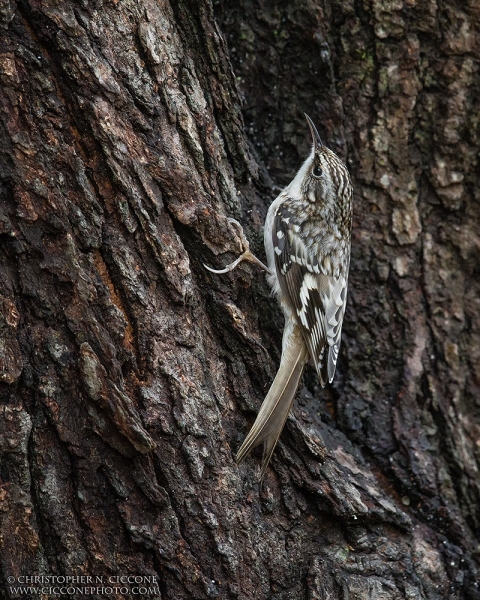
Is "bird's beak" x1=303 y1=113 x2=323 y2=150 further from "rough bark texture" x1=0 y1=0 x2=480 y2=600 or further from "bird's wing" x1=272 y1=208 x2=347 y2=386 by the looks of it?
"bird's wing" x1=272 y1=208 x2=347 y2=386

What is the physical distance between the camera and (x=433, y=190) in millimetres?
2949

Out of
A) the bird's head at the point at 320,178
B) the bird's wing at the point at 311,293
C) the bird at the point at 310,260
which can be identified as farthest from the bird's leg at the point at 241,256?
the bird's head at the point at 320,178

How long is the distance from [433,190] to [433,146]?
19cm

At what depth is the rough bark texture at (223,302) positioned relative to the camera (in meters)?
2.02

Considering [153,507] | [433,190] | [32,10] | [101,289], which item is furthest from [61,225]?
[433,190]

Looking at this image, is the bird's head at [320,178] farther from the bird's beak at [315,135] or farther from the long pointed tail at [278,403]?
the long pointed tail at [278,403]

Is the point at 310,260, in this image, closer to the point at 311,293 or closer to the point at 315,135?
the point at 311,293

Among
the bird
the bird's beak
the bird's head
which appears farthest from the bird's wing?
the bird's beak

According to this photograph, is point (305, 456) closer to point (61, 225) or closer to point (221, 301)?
point (221, 301)

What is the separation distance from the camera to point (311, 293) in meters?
3.07

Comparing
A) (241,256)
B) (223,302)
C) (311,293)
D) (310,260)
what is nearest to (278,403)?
(223,302)

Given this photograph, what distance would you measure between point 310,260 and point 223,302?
873mm

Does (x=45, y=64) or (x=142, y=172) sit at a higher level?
(x=45, y=64)

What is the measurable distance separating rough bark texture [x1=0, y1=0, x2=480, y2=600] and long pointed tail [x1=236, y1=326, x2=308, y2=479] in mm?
58
